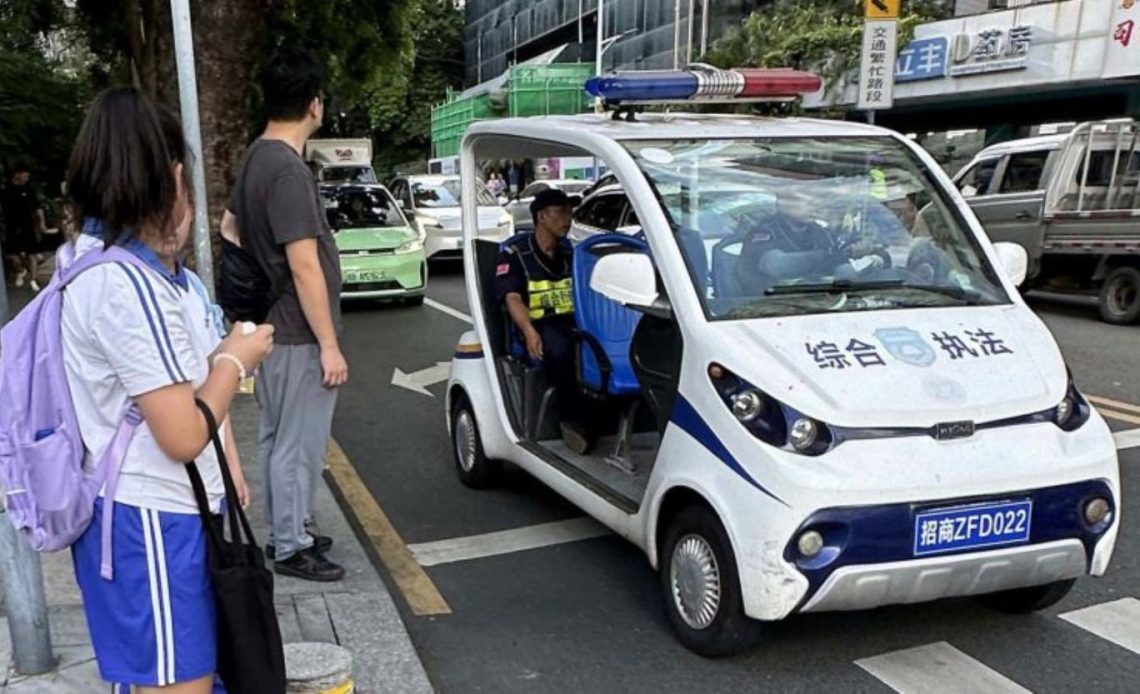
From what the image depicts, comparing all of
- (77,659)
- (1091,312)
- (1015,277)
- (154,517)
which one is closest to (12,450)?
(154,517)

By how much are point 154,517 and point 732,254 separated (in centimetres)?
227

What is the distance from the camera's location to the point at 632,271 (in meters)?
3.47

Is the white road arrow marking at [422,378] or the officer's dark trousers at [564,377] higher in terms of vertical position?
the officer's dark trousers at [564,377]

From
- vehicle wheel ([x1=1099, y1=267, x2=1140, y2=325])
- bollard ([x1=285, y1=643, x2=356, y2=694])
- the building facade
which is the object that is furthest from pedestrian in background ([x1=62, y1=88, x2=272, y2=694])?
the building facade

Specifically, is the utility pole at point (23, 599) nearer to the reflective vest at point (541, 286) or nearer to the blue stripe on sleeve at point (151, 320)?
the blue stripe on sleeve at point (151, 320)

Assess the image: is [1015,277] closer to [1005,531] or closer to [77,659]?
[1005,531]

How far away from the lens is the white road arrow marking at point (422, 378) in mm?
7703

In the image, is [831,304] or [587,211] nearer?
[831,304]

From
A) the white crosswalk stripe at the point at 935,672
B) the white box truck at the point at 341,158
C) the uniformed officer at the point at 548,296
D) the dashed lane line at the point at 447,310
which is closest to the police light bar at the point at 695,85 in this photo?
the uniformed officer at the point at 548,296

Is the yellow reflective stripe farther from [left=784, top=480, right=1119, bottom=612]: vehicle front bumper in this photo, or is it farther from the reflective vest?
[left=784, top=480, right=1119, bottom=612]: vehicle front bumper

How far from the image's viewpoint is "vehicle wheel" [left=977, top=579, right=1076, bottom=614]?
354cm

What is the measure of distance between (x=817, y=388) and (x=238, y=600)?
180cm

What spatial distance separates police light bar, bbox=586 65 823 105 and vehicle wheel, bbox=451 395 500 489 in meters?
1.84

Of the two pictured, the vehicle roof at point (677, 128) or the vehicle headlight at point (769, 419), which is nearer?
the vehicle headlight at point (769, 419)
